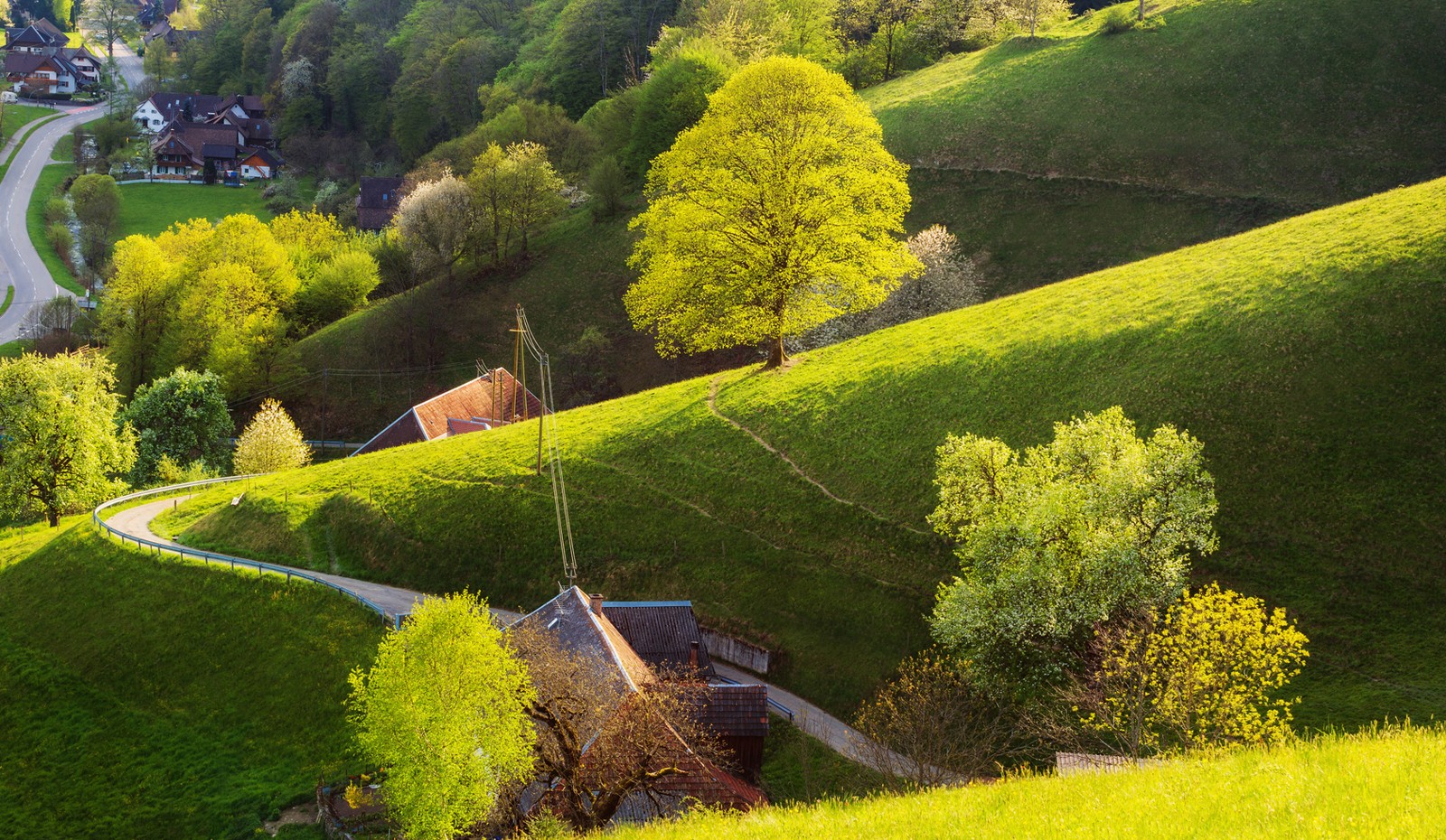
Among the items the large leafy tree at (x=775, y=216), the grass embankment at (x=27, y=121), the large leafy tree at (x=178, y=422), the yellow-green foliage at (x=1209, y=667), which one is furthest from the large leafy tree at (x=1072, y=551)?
the grass embankment at (x=27, y=121)

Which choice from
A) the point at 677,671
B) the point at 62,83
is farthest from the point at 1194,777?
the point at 62,83

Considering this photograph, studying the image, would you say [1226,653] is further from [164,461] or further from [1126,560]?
[164,461]

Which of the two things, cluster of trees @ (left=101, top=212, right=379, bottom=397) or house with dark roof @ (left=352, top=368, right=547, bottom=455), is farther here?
cluster of trees @ (left=101, top=212, right=379, bottom=397)

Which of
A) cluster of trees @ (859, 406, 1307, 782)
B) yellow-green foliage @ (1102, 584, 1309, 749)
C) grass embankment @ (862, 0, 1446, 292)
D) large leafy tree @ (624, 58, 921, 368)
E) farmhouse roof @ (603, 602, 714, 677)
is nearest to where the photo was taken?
yellow-green foliage @ (1102, 584, 1309, 749)

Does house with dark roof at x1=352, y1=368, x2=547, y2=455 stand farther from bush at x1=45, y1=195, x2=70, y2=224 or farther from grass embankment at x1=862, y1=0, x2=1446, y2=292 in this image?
bush at x1=45, y1=195, x2=70, y2=224

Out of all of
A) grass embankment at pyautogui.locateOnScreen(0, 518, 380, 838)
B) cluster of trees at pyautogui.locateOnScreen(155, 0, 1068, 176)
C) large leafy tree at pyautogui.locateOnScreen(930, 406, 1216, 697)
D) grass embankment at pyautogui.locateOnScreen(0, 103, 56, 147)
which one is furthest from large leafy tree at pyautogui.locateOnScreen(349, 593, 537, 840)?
grass embankment at pyautogui.locateOnScreen(0, 103, 56, 147)

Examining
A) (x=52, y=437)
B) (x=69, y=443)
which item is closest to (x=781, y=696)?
(x=69, y=443)

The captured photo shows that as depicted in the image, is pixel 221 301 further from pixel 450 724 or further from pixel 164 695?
pixel 450 724
